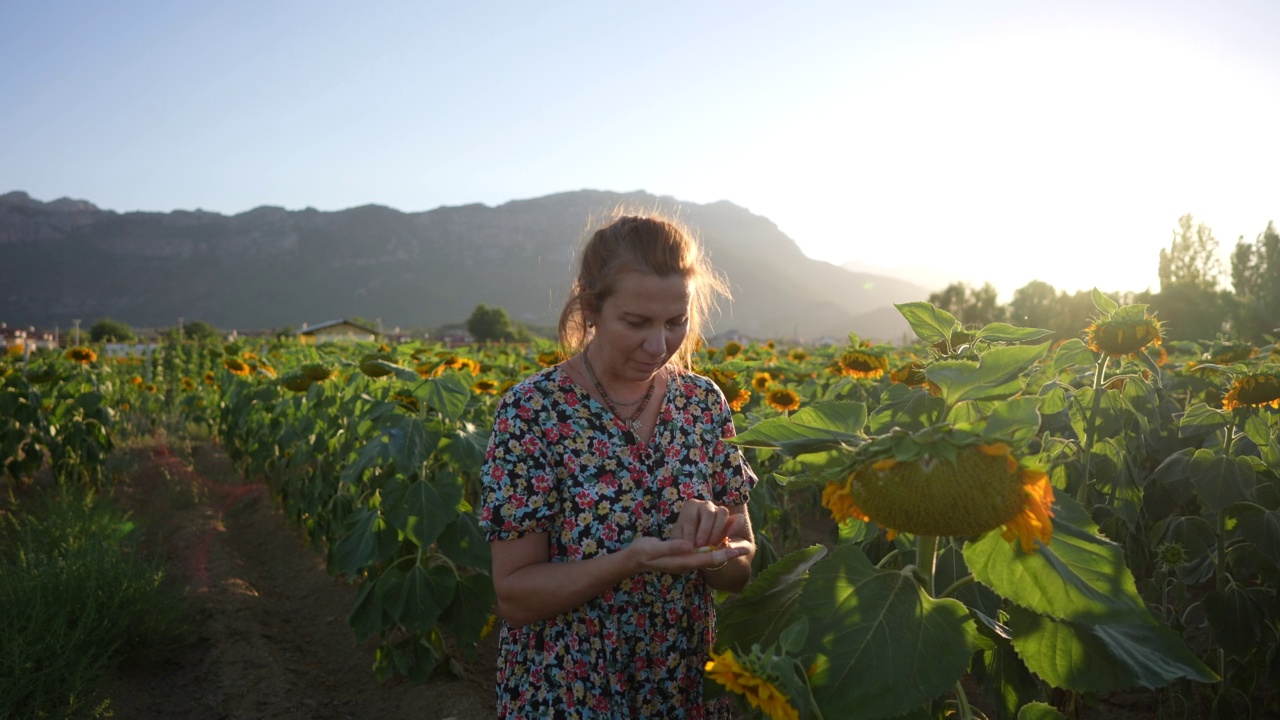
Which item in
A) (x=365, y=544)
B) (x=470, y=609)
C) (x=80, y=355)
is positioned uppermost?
(x=80, y=355)

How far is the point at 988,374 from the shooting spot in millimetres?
1100

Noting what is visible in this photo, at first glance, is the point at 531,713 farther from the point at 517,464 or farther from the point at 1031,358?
the point at 1031,358

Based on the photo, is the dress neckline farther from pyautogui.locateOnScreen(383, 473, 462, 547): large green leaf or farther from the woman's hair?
pyautogui.locateOnScreen(383, 473, 462, 547): large green leaf

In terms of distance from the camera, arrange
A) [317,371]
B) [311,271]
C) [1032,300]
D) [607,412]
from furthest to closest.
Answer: [311,271], [1032,300], [317,371], [607,412]

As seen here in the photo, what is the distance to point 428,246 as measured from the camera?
416ft

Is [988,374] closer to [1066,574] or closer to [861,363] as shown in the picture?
[1066,574]

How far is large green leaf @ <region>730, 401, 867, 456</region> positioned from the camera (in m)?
1.13

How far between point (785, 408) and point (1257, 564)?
8.56 ft

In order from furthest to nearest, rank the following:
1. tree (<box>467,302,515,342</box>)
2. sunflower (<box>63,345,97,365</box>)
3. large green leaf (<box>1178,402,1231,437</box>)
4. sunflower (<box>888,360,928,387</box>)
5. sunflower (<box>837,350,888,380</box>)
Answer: tree (<box>467,302,515,342</box>)
sunflower (<box>63,345,97,365</box>)
sunflower (<box>837,350,888,380</box>)
large green leaf (<box>1178,402,1231,437</box>)
sunflower (<box>888,360,928,387</box>)

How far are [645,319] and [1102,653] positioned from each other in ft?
3.07

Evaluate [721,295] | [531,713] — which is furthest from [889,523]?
[721,295]

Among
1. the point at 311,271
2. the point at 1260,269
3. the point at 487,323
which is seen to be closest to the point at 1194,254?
the point at 1260,269

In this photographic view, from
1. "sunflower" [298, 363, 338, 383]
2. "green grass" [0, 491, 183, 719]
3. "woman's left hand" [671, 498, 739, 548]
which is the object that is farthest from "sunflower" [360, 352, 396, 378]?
"woman's left hand" [671, 498, 739, 548]

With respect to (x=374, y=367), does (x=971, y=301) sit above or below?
below
